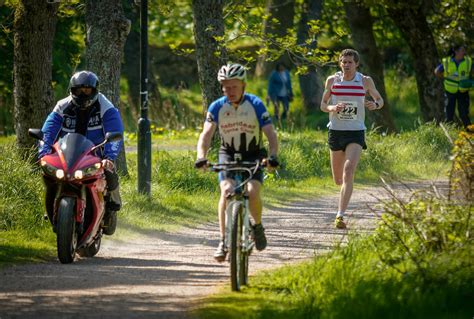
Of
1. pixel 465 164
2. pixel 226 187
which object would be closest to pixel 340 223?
pixel 465 164

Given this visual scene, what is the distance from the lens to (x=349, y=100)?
1334cm

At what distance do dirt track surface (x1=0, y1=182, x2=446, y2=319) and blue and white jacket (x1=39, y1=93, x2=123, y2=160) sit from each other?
1.19 metres

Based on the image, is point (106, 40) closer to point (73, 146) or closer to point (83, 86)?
point (83, 86)

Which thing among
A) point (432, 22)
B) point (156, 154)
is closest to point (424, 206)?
point (156, 154)

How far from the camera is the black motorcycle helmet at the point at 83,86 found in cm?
1127

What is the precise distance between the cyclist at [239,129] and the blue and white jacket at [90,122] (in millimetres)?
1659

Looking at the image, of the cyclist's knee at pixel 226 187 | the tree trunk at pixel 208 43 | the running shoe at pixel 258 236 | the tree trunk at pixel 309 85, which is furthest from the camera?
the tree trunk at pixel 309 85

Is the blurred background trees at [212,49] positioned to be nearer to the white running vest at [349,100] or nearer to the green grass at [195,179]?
the green grass at [195,179]

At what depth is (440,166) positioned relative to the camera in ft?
67.8

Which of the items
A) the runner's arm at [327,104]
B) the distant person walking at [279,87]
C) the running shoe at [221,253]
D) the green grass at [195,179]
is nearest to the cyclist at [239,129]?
the running shoe at [221,253]

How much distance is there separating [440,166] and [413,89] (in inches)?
546

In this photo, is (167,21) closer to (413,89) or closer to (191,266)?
(413,89)

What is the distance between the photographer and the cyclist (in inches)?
386

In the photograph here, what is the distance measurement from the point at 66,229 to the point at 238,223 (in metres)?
2.07
